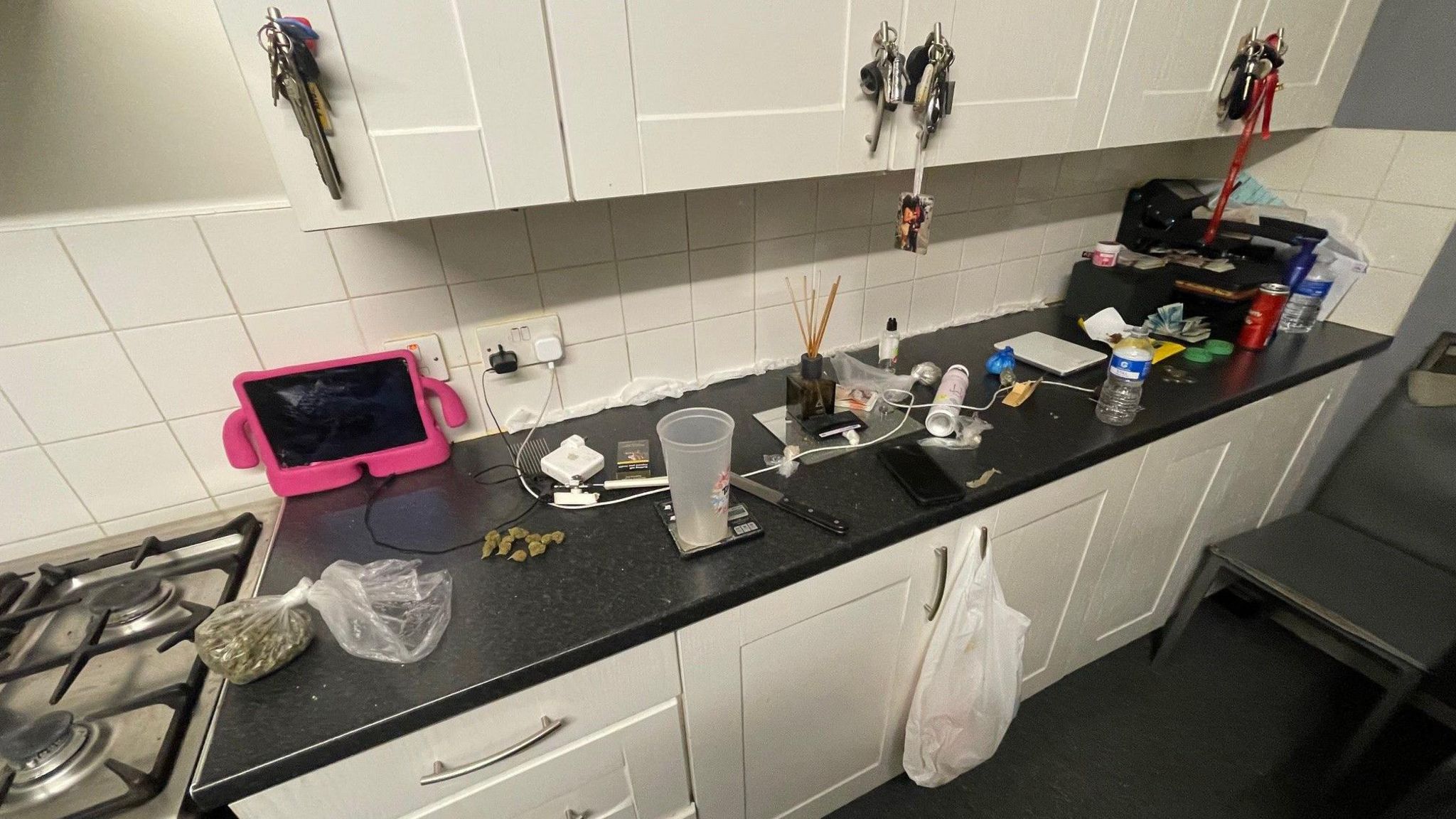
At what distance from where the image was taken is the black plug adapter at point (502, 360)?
1053 mm

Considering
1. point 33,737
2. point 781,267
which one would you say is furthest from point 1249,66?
point 33,737

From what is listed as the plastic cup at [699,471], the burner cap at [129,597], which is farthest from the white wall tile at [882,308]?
the burner cap at [129,597]

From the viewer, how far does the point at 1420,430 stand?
53.2 inches

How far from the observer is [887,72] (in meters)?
0.81

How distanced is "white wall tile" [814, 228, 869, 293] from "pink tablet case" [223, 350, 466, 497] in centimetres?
83

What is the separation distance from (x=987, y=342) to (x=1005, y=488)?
643mm

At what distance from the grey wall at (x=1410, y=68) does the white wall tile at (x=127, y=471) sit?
2619mm

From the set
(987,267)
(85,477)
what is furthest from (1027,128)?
(85,477)

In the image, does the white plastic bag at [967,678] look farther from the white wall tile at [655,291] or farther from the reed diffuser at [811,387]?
the white wall tile at [655,291]

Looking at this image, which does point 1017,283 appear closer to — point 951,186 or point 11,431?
point 951,186

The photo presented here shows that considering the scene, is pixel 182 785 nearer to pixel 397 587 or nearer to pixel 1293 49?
pixel 397 587

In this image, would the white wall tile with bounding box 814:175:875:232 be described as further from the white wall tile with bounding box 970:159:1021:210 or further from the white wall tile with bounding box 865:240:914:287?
the white wall tile with bounding box 970:159:1021:210

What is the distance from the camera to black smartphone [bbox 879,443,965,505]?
2.94 feet

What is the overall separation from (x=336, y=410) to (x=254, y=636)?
16.4 inches
